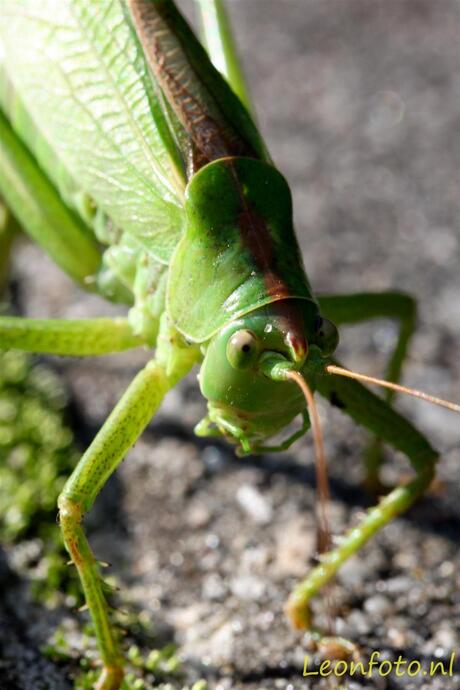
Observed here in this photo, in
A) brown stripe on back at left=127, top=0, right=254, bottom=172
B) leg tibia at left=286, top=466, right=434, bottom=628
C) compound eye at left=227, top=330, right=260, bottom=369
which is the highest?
brown stripe on back at left=127, top=0, right=254, bottom=172

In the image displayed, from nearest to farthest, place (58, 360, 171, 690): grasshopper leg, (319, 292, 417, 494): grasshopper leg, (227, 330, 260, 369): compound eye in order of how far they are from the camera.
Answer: (227, 330, 260, 369): compound eye, (58, 360, 171, 690): grasshopper leg, (319, 292, 417, 494): grasshopper leg

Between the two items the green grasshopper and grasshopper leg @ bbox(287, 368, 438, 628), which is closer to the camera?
the green grasshopper

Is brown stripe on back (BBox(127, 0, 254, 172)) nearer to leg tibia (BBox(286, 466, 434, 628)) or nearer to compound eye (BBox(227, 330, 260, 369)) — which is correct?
compound eye (BBox(227, 330, 260, 369))

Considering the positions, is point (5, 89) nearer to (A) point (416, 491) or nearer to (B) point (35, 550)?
(B) point (35, 550)

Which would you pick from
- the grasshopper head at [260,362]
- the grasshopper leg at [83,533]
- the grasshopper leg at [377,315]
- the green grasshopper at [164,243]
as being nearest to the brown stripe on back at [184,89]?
the green grasshopper at [164,243]

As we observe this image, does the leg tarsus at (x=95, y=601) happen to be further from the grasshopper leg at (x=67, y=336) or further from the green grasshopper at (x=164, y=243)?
the grasshopper leg at (x=67, y=336)

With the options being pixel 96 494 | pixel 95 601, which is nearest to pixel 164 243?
pixel 96 494

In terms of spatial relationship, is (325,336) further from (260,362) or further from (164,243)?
(164,243)

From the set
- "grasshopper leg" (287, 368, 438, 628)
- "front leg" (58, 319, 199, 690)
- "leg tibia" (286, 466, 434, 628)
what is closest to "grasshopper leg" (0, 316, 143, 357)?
"front leg" (58, 319, 199, 690)
